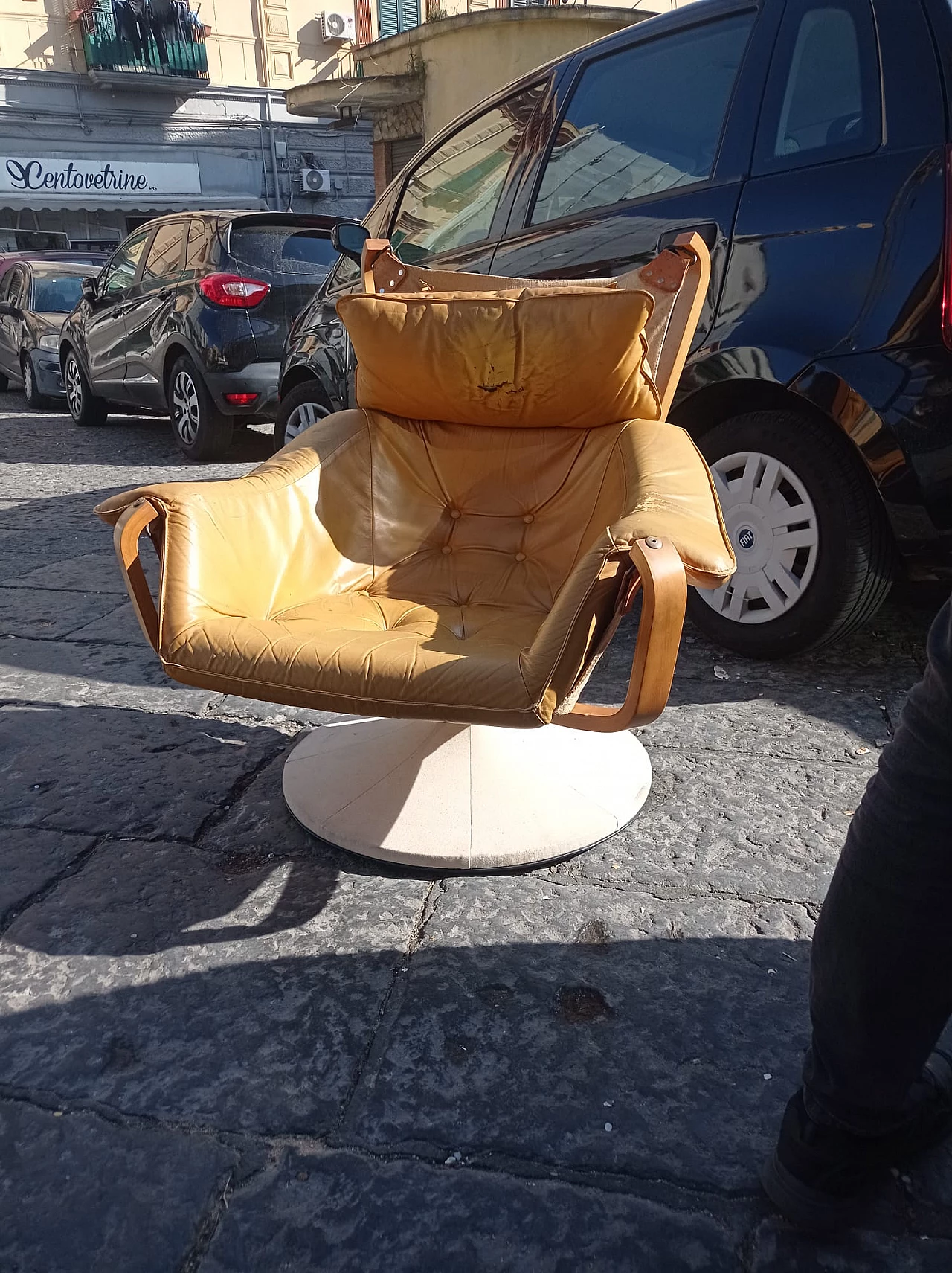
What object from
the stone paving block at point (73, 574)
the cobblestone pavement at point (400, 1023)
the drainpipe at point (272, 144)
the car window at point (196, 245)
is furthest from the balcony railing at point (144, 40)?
the cobblestone pavement at point (400, 1023)

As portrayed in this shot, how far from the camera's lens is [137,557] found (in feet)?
6.33

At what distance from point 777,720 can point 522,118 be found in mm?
2413

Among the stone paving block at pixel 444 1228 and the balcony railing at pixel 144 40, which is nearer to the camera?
the stone paving block at pixel 444 1228

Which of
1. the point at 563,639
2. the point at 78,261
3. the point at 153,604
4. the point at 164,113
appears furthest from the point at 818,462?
the point at 164,113

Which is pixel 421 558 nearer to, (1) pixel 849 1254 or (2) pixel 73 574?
(1) pixel 849 1254

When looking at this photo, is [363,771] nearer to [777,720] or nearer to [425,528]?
[425,528]

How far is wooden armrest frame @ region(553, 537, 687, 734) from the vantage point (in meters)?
1.64

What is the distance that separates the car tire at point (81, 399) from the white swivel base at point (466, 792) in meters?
7.25

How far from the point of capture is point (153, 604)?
2037 millimetres

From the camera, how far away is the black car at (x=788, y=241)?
2.48m

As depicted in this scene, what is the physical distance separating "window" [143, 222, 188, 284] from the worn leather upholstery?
17.4 feet

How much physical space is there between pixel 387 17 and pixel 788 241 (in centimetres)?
2436

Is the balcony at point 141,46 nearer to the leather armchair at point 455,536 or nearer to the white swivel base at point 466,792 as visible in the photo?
the leather armchair at point 455,536

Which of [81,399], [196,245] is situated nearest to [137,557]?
[196,245]
